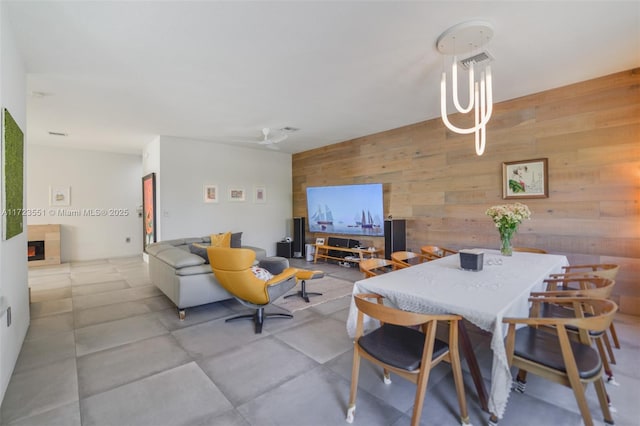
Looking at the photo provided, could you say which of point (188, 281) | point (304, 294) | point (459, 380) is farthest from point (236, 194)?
point (459, 380)

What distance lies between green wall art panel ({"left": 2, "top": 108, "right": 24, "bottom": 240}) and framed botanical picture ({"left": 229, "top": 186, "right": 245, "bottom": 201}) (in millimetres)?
4156

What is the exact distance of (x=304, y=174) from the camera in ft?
25.0

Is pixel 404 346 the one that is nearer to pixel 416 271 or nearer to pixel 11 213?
pixel 416 271

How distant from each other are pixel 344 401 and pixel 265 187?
597 cm

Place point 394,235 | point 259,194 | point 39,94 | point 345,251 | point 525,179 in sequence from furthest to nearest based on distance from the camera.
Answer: point 259,194, point 345,251, point 394,235, point 525,179, point 39,94

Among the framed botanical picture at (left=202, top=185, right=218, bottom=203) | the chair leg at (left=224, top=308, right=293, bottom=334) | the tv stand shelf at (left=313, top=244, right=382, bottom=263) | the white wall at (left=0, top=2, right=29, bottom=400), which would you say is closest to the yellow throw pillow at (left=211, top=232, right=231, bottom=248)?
the chair leg at (left=224, top=308, right=293, bottom=334)

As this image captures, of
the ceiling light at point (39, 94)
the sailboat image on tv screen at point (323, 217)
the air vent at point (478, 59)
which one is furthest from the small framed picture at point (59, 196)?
the air vent at point (478, 59)

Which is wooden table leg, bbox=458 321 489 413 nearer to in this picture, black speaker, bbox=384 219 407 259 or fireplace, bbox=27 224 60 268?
black speaker, bbox=384 219 407 259

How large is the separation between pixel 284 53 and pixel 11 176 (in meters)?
2.44

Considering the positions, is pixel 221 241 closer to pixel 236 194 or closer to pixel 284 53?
pixel 236 194

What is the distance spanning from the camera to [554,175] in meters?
3.80

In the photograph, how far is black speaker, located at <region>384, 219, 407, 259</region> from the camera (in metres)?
5.25

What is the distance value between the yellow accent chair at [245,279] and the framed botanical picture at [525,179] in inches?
125

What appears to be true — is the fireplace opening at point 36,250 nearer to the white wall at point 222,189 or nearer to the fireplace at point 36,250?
the fireplace at point 36,250
